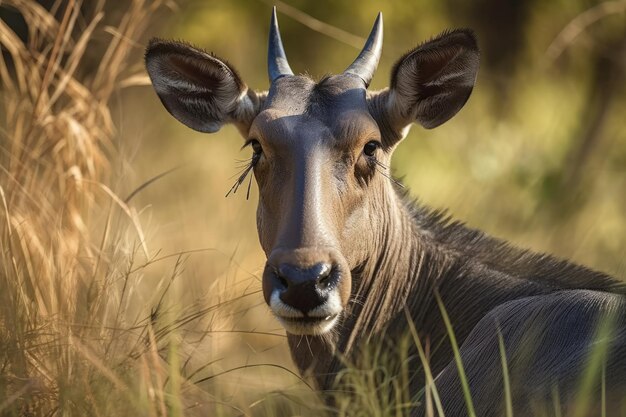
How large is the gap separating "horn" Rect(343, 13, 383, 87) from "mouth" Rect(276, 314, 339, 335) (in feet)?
5.85

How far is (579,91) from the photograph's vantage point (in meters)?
17.4

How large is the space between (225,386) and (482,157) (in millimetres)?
8737

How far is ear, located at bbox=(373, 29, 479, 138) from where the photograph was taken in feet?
21.0

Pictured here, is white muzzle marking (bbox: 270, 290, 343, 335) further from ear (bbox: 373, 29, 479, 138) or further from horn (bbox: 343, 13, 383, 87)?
horn (bbox: 343, 13, 383, 87)

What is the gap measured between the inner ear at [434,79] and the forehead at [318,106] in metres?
0.27

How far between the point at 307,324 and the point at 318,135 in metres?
1.15

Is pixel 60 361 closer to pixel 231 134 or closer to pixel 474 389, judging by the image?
pixel 474 389

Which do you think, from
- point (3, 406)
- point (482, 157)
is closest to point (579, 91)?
point (482, 157)

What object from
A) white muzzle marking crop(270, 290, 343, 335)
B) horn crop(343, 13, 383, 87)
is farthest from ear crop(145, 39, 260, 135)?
white muzzle marking crop(270, 290, 343, 335)

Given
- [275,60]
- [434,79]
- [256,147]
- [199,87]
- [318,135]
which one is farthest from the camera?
[199,87]

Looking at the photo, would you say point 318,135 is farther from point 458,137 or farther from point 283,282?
point 458,137

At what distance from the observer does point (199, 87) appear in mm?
6902

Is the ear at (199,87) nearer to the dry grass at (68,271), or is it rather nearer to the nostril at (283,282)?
the dry grass at (68,271)

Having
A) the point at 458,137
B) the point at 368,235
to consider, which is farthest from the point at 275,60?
the point at 458,137
